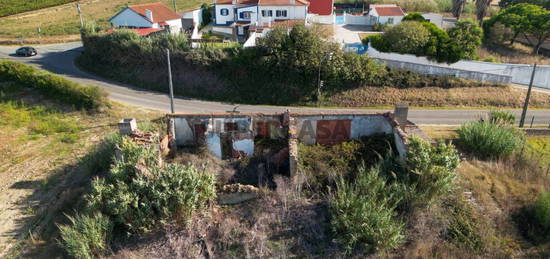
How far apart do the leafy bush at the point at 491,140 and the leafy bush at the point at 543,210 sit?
234 inches

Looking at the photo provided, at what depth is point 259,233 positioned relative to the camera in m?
14.4

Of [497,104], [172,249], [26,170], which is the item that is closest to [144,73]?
[26,170]

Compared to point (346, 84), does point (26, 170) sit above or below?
below

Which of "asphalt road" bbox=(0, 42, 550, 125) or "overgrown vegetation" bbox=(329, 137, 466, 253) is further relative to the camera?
"asphalt road" bbox=(0, 42, 550, 125)

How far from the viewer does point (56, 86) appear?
3406 centimetres

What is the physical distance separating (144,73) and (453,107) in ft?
106

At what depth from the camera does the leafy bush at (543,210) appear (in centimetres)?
1603

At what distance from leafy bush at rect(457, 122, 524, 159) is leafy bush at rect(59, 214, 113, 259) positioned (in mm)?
21637

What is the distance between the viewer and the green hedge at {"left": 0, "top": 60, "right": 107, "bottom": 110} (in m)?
32.2

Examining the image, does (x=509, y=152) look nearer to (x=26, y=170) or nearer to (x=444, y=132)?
(x=444, y=132)

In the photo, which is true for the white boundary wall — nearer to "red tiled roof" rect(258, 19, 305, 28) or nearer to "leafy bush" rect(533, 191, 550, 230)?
"red tiled roof" rect(258, 19, 305, 28)

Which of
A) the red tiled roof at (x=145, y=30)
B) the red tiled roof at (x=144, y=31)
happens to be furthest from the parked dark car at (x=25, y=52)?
the red tiled roof at (x=145, y=30)

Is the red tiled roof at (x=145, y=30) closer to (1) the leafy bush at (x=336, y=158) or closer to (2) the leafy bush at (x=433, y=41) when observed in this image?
(2) the leafy bush at (x=433, y=41)

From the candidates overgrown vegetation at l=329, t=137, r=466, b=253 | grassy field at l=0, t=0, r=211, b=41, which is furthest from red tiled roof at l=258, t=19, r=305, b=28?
overgrown vegetation at l=329, t=137, r=466, b=253
